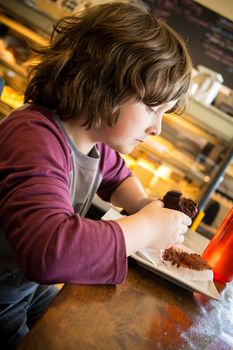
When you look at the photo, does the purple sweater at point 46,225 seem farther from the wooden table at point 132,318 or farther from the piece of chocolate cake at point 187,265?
the piece of chocolate cake at point 187,265

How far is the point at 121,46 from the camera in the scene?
0.90 meters

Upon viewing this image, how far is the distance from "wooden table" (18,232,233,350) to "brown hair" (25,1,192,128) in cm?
44

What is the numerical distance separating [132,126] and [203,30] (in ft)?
9.26

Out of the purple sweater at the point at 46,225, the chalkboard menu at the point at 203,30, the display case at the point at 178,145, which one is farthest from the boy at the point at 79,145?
the chalkboard menu at the point at 203,30

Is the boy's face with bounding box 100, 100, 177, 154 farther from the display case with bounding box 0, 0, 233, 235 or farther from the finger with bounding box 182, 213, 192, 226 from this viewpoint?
the display case with bounding box 0, 0, 233, 235

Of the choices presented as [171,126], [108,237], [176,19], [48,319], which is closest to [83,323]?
[48,319]

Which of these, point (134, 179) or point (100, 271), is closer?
point (100, 271)

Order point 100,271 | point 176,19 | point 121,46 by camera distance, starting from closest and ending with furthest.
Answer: point 100,271 < point 121,46 < point 176,19

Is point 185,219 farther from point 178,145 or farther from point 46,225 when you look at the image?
point 178,145

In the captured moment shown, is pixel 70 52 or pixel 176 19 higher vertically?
pixel 176 19

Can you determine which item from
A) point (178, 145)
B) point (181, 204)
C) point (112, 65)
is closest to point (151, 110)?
point (112, 65)

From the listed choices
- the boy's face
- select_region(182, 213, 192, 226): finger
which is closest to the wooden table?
select_region(182, 213, 192, 226): finger

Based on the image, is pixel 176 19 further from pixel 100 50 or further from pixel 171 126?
pixel 100 50

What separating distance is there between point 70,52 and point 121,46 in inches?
6.1
